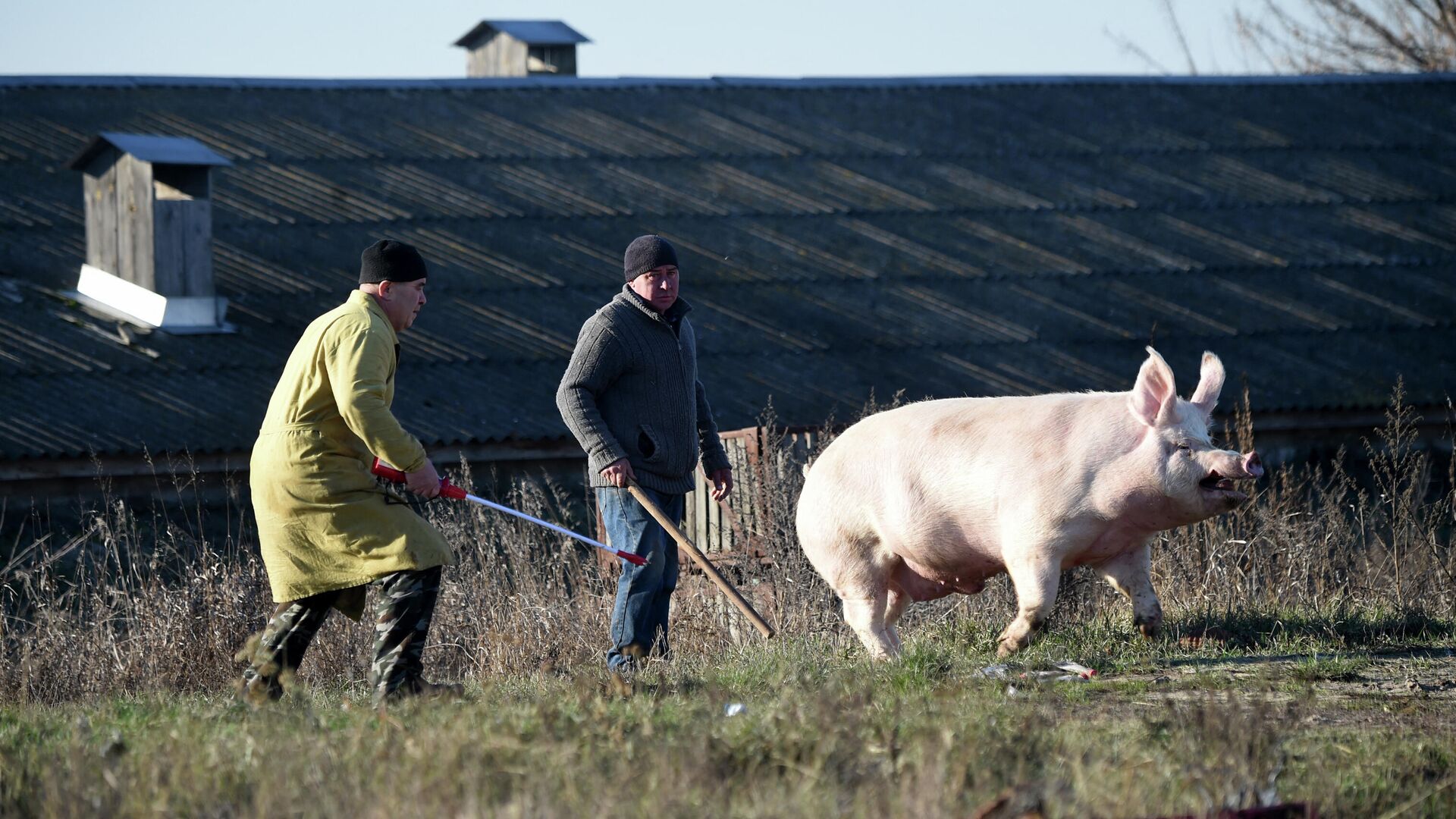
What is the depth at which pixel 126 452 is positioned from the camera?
11516 millimetres

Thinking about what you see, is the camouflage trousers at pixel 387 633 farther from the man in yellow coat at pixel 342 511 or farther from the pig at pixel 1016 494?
the pig at pixel 1016 494

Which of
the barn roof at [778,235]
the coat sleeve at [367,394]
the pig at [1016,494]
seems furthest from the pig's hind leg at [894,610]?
the barn roof at [778,235]

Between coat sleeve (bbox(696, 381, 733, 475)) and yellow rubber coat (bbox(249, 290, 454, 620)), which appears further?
coat sleeve (bbox(696, 381, 733, 475))

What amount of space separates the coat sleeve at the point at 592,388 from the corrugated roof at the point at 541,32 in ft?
48.5

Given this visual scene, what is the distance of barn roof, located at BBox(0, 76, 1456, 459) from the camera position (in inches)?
519

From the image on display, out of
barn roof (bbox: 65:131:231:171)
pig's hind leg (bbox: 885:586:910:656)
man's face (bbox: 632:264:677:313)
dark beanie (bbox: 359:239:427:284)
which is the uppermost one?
barn roof (bbox: 65:131:231:171)

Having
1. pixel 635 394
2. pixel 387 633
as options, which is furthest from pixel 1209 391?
pixel 387 633

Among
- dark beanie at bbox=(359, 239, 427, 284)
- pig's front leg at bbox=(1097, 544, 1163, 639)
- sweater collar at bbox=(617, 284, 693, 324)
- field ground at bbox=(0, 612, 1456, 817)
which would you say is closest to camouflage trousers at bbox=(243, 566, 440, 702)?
field ground at bbox=(0, 612, 1456, 817)

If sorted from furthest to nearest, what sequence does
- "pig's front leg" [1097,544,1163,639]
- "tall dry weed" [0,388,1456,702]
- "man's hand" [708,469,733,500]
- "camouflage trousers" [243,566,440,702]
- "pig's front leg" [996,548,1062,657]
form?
1. "tall dry weed" [0,388,1456,702]
2. "man's hand" [708,469,733,500]
3. "pig's front leg" [1097,544,1163,639]
4. "pig's front leg" [996,548,1062,657]
5. "camouflage trousers" [243,566,440,702]

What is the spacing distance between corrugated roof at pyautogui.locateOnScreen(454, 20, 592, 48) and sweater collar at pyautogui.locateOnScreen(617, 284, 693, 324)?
14524mm

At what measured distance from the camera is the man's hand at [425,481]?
17.3 ft

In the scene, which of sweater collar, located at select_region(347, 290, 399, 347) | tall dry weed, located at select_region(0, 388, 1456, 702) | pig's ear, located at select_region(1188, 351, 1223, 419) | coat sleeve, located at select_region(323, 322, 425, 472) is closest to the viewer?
coat sleeve, located at select_region(323, 322, 425, 472)

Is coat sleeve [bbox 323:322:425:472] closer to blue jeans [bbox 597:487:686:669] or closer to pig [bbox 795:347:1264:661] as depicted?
blue jeans [bbox 597:487:686:669]

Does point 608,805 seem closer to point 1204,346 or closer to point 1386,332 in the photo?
point 1204,346
